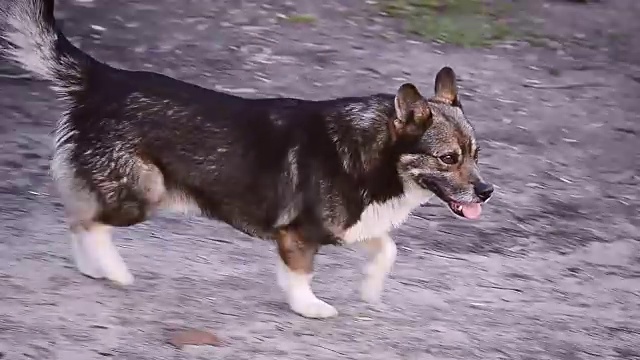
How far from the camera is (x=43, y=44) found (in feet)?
19.4

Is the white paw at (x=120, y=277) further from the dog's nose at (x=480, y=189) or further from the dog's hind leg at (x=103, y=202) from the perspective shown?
the dog's nose at (x=480, y=189)

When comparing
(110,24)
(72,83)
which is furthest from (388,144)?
(110,24)

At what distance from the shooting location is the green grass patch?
1311 cm

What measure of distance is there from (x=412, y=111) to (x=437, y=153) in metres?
0.25

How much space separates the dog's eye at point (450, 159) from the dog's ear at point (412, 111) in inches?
7.0

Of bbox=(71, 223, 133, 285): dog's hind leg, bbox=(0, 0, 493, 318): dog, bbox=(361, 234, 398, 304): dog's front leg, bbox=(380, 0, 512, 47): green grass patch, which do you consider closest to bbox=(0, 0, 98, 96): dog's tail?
bbox=(0, 0, 493, 318): dog

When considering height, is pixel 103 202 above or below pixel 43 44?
below

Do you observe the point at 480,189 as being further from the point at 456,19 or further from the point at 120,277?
the point at 456,19

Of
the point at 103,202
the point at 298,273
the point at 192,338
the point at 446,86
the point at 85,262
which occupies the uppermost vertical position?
the point at 446,86

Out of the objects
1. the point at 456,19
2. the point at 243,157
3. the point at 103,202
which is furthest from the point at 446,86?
the point at 456,19

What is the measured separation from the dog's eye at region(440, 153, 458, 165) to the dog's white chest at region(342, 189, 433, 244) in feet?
0.74

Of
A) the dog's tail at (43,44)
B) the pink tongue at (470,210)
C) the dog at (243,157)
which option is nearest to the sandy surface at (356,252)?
the dog at (243,157)

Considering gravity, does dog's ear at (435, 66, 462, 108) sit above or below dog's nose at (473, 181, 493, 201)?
above

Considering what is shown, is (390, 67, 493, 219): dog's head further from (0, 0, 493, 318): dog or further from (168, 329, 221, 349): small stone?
(168, 329, 221, 349): small stone
